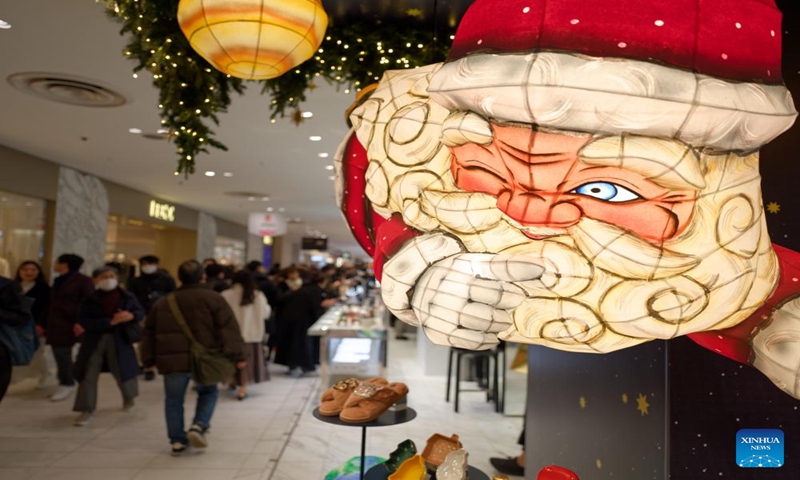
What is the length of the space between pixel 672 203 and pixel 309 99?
17.3 ft

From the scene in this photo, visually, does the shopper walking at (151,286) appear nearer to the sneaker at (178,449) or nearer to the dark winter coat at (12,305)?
the sneaker at (178,449)

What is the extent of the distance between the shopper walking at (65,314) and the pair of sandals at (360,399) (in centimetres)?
447

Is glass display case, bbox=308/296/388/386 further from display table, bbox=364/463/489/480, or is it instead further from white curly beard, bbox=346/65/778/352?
white curly beard, bbox=346/65/778/352

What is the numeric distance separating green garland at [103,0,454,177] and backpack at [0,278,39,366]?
7.44ft

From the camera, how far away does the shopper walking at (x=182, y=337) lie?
15.1 feet

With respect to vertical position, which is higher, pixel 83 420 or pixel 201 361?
pixel 201 361

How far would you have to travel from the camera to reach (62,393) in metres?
6.49

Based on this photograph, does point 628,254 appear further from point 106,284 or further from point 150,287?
point 150,287

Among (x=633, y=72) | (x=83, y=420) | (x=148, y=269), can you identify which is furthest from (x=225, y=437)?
(x=633, y=72)

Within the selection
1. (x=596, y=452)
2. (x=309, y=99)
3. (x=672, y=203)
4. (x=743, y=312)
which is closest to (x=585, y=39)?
(x=672, y=203)

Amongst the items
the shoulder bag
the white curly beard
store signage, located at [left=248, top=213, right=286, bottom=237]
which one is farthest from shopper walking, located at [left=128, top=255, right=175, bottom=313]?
the white curly beard

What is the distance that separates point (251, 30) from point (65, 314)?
6.05 metres

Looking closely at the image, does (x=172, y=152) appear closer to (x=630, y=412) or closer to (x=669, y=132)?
(x=630, y=412)

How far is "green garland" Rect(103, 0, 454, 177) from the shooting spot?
2.26 meters
